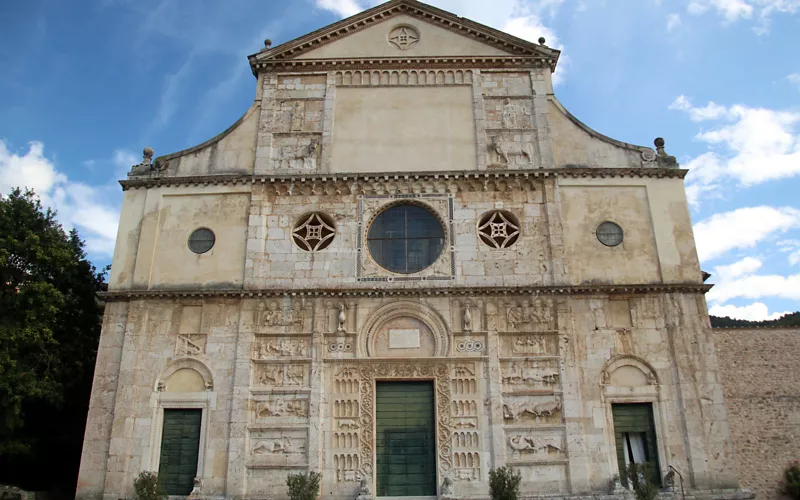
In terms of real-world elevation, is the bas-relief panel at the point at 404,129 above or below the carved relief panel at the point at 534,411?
above

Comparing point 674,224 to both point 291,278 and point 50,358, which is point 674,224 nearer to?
point 291,278

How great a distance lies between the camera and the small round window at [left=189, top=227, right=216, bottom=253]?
1802cm

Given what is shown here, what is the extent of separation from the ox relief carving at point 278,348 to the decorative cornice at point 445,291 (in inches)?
45.9

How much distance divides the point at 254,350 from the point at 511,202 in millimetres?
7727

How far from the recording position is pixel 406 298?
17.2 metres

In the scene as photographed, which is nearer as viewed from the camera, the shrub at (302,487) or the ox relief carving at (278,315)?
the shrub at (302,487)

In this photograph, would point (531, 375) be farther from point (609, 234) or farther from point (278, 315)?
point (278, 315)

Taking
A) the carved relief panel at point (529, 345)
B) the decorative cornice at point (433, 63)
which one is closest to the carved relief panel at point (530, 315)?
the carved relief panel at point (529, 345)

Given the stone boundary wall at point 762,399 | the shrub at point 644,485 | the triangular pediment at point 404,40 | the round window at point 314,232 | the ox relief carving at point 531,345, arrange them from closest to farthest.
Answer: the shrub at point 644,485, the ox relief carving at point 531,345, the stone boundary wall at point 762,399, the round window at point 314,232, the triangular pediment at point 404,40

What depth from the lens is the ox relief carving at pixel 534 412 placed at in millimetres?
16109

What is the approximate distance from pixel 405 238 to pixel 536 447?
20.2ft

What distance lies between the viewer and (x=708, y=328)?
661 inches

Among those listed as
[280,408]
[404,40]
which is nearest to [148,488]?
[280,408]

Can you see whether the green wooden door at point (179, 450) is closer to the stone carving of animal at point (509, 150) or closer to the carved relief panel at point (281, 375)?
the carved relief panel at point (281, 375)
